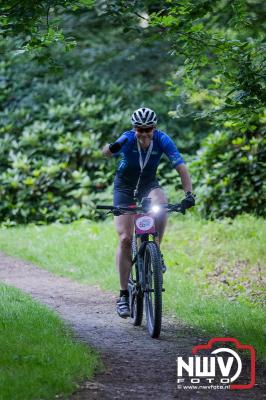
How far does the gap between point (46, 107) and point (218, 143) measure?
16.7ft

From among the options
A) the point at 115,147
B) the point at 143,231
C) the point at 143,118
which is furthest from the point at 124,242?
the point at 143,118

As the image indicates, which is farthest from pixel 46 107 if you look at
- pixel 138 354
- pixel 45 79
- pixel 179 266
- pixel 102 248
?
pixel 138 354

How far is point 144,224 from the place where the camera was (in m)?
7.71

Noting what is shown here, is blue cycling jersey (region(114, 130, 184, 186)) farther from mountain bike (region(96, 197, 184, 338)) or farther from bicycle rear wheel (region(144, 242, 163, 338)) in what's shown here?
bicycle rear wheel (region(144, 242, 163, 338))

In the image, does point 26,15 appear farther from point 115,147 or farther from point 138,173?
point 138,173

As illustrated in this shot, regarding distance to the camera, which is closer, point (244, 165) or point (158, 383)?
point (158, 383)

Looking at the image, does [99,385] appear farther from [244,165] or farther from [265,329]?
[244,165]

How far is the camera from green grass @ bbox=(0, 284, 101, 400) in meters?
5.54

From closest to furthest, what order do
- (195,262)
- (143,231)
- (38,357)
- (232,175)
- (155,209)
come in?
(38,357)
(155,209)
(143,231)
(195,262)
(232,175)

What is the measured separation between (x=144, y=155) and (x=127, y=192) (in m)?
0.47

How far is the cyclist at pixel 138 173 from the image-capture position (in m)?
7.79

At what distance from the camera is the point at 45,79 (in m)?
19.1

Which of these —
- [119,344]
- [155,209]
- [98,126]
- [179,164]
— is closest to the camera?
[119,344]

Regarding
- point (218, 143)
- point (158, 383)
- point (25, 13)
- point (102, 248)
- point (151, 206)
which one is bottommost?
point (102, 248)
